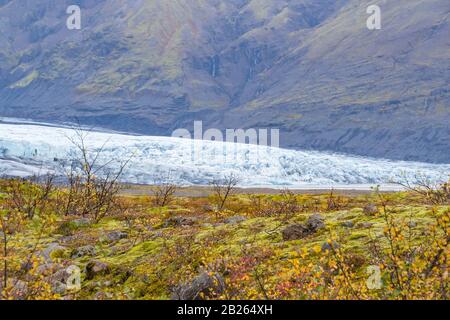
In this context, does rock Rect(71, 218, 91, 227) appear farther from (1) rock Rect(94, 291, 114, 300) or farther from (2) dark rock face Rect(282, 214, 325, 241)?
(1) rock Rect(94, 291, 114, 300)

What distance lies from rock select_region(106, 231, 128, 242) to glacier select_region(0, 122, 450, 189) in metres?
61.1

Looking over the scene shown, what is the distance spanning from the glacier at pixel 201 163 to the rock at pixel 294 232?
63.8m

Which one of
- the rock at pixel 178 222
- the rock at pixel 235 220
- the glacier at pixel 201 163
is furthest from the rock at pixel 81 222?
the glacier at pixel 201 163

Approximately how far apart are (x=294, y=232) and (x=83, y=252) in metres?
5.07

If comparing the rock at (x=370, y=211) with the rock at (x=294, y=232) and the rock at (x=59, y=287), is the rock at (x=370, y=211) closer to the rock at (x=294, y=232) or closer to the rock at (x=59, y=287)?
the rock at (x=294, y=232)

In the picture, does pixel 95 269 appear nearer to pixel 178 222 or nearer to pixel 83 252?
pixel 83 252

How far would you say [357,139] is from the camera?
19500cm

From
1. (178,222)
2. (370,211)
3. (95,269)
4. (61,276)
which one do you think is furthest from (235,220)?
(61,276)

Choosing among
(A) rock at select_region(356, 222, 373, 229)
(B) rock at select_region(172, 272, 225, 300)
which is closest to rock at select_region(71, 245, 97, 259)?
(B) rock at select_region(172, 272, 225, 300)

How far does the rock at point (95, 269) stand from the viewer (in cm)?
1182

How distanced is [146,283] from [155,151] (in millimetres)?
77841

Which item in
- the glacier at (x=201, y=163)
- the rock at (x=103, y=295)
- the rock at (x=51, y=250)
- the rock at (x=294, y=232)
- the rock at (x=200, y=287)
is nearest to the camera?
the rock at (x=200, y=287)
